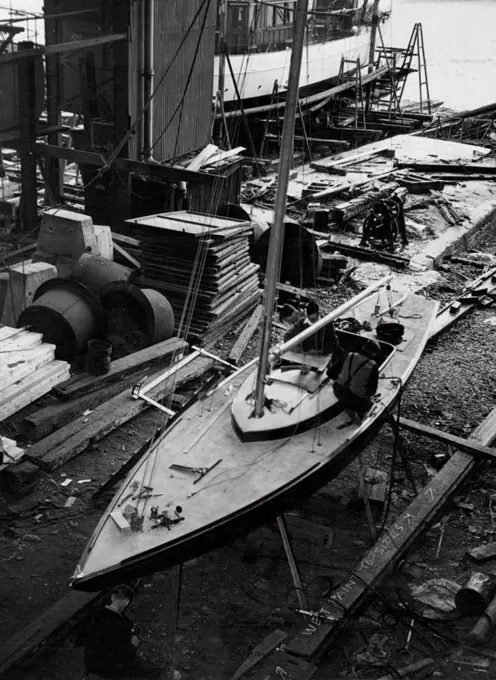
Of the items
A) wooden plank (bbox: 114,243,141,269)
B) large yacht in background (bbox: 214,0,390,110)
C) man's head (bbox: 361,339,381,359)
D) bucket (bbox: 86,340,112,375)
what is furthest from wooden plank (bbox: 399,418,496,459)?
large yacht in background (bbox: 214,0,390,110)

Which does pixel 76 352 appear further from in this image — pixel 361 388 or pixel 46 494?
pixel 361 388

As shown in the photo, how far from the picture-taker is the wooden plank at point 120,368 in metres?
10.6

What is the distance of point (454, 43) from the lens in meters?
76.8

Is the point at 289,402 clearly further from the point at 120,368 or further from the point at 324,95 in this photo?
the point at 324,95

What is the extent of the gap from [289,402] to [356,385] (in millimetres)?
783

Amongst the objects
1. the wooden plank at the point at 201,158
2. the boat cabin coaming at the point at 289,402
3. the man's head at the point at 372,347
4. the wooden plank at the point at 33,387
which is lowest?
the wooden plank at the point at 33,387

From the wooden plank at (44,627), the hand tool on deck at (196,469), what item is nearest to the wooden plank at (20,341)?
the hand tool on deck at (196,469)

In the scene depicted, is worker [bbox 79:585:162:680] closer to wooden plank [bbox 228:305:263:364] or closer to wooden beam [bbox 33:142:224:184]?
wooden plank [bbox 228:305:263:364]

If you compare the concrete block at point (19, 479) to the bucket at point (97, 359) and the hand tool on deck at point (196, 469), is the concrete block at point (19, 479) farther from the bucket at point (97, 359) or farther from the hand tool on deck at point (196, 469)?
the bucket at point (97, 359)

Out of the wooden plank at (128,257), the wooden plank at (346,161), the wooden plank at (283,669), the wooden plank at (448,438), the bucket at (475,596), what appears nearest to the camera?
the wooden plank at (283,669)

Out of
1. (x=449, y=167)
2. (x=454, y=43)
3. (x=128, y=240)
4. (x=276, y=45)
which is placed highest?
(x=454, y=43)

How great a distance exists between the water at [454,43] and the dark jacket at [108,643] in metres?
19.9

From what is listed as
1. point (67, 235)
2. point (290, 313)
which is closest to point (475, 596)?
point (290, 313)

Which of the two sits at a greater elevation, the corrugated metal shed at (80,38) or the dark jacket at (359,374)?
the corrugated metal shed at (80,38)
